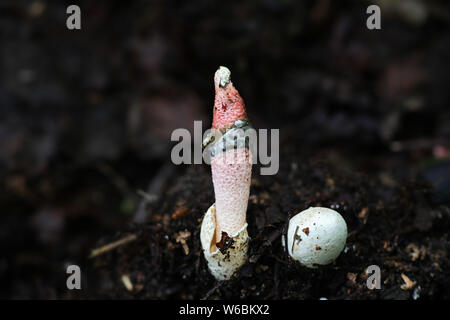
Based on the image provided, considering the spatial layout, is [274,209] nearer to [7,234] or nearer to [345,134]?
[345,134]

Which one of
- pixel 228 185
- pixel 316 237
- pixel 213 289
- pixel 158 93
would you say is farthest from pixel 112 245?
pixel 158 93

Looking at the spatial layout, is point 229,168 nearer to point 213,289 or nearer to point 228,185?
point 228,185

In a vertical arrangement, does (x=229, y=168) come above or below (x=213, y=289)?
above

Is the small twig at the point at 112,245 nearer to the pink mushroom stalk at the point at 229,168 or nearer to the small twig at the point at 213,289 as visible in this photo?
the small twig at the point at 213,289

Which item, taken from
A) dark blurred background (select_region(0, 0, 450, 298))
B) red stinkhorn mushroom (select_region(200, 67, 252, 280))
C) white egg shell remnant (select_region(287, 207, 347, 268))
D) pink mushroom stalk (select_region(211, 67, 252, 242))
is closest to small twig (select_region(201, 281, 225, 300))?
red stinkhorn mushroom (select_region(200, 67, 252, 280))
